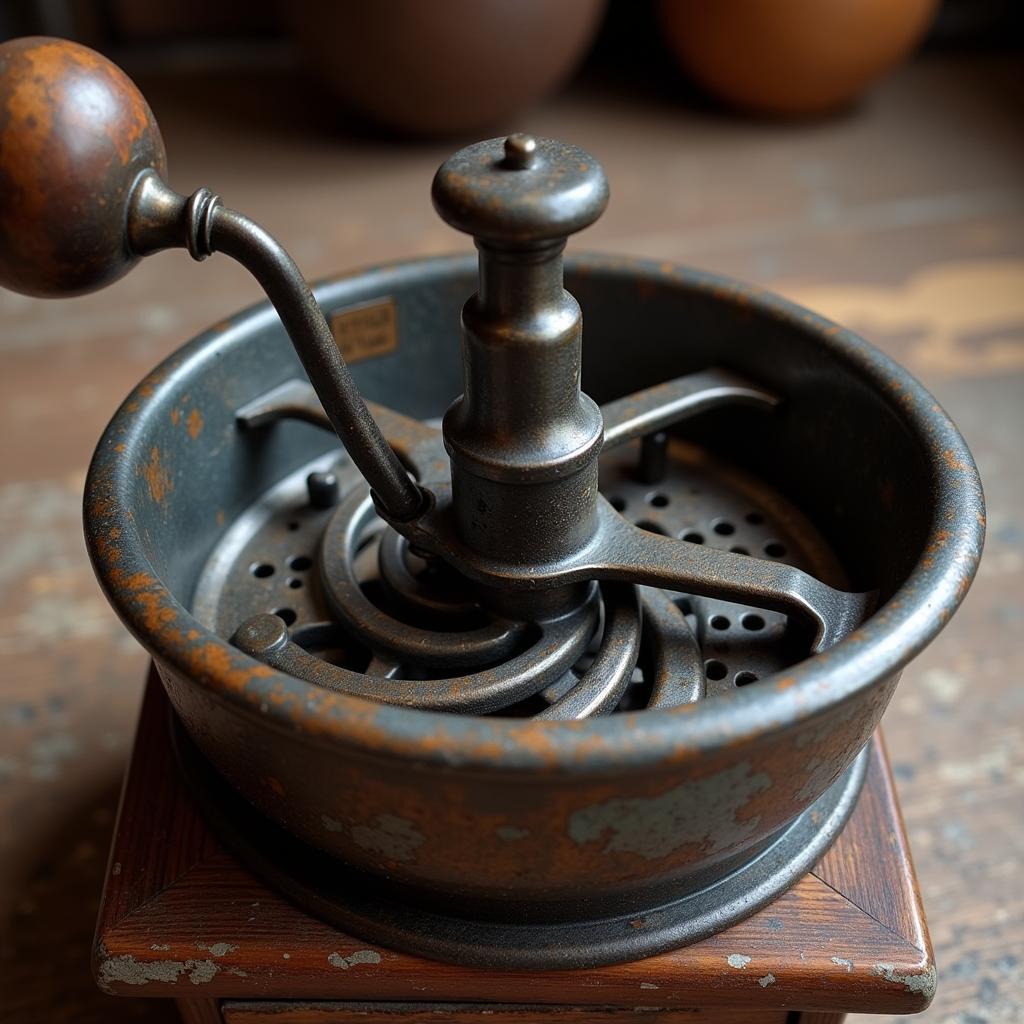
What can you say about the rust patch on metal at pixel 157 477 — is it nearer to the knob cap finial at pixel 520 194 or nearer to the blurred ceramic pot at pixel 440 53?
the knob cap finial at pixel 520 194

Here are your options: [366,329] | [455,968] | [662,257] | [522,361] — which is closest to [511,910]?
[455,968]

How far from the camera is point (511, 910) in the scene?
1.86 feet

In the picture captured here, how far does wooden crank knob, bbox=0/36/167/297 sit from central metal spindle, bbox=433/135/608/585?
131mm

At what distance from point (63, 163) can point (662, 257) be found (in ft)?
3.28

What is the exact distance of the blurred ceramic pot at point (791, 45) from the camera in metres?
1.56

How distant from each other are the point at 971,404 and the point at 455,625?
2.47 ft

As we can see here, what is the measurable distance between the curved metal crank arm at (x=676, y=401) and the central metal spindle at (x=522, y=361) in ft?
0.28

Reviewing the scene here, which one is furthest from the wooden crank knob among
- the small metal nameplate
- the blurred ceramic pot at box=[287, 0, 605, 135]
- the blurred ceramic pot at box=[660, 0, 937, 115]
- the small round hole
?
the blurred ceramic pot at box=[660, 0, 937, 115]

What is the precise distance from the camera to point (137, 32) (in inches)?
A: 73.0

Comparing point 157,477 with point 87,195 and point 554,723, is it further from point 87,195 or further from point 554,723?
point 554,723

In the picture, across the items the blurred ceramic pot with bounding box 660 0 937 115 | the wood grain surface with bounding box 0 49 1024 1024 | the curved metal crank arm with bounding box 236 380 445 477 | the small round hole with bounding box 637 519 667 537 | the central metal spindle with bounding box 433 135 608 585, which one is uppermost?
the central metal spindle with bounding box 433 135 608 585

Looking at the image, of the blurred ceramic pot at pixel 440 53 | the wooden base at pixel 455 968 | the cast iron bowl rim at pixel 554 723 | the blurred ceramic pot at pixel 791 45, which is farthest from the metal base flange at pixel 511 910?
the blurred ceramic pot at pixel 791 45

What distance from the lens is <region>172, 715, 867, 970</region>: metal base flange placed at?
1.85 ft

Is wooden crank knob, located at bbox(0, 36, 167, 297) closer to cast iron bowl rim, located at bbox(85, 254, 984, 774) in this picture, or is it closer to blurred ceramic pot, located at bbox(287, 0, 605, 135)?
cast iron bowl rim, located at bbox(85, 254, 984, 774)
